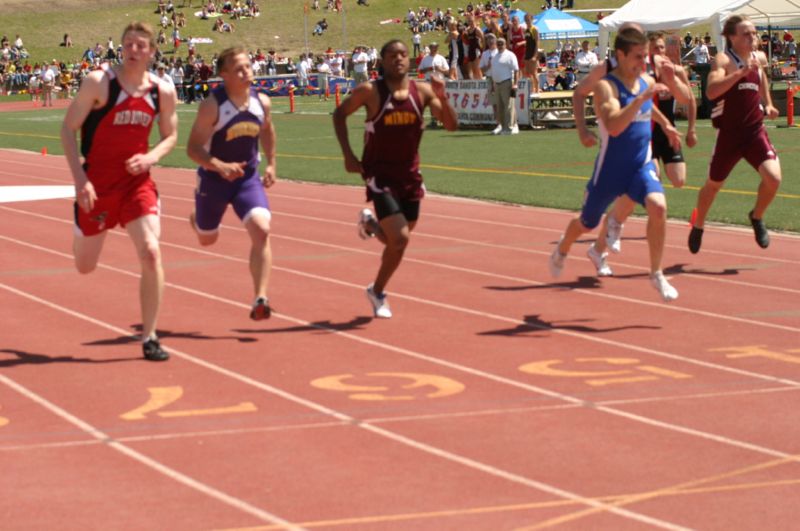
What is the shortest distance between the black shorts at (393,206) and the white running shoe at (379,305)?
570 millimetres

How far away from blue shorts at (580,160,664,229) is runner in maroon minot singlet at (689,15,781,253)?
6.95 ft

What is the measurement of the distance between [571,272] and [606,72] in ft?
7.58

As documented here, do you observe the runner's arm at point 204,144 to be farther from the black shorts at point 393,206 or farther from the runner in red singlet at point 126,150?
the black shorts at point 393,206

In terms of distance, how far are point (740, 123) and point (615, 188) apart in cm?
253

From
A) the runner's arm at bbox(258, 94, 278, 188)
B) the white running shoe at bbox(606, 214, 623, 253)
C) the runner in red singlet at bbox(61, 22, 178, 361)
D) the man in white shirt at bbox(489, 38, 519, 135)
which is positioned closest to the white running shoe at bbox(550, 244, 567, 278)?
→ the white running shoe at bbox(606, 214, 623, 253)

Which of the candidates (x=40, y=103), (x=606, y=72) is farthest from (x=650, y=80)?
(x=40, y=103)

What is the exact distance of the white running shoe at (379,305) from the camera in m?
10.7

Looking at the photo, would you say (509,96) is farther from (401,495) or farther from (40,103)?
(40,103)

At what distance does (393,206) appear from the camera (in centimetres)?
1053

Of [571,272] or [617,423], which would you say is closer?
[617,423]

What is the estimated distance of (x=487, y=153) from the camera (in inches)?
1022

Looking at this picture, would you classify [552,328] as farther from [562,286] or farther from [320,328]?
[562,286]

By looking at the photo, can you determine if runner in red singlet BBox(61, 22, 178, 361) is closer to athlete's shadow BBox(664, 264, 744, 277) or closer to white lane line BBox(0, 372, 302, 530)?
white lane line BBox(0, 372, 302, 530)

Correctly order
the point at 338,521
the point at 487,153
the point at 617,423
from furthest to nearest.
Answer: the point at 487,153 < the point at 617,423 < the point at 338,521
